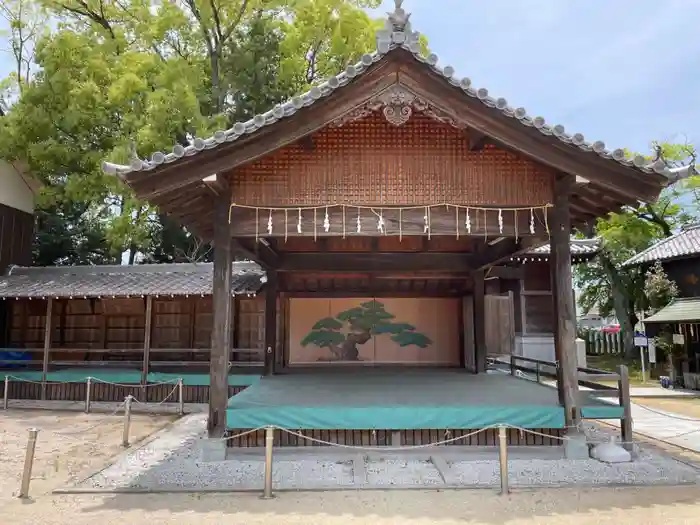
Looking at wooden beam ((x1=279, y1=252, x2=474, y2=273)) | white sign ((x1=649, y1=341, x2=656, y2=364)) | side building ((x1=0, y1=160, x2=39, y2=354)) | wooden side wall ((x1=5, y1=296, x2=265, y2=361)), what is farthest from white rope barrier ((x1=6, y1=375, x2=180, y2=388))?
white sign ((x1=649, y1=341, x2=656, y2=364))

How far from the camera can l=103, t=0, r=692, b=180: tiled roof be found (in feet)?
20.0

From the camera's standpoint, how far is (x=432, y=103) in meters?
6.41

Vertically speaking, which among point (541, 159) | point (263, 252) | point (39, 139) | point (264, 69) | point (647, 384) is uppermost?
point (264, 69)

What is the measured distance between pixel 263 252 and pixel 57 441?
5054 millimetres

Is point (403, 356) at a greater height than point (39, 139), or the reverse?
point (39, 139)

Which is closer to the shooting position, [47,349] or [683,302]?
[47,349]

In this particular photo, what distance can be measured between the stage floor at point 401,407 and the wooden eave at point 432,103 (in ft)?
10.4

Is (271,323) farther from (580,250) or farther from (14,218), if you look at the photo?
(14,218)

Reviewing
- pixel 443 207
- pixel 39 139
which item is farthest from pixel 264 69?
pixel 443 207

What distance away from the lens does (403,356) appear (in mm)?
12641

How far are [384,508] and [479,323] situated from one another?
7241 millimetres

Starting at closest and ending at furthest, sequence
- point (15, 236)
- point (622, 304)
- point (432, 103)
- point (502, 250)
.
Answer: point (432, 103)
point (502, 250)
point (15, 236)
point (622, 304)

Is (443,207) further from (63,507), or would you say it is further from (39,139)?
(39,139)

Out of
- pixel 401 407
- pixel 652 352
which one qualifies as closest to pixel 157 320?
pixel 401 407
